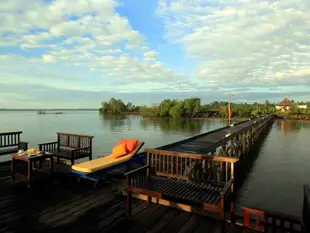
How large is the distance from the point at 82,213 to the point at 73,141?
466cm

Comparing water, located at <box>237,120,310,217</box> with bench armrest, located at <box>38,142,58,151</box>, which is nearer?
bench armrest, located at <box>38,142,58,151</box>

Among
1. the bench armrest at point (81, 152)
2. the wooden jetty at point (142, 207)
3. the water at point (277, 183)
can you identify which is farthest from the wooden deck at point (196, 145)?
the wooden jetty at point (142, 207)

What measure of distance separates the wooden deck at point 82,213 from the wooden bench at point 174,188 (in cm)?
25

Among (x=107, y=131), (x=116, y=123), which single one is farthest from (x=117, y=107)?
(x=107, y=131)

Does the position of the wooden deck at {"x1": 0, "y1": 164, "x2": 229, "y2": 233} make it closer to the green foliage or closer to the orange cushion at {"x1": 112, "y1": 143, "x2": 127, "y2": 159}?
the orange cushion at {"x1": 112, "y1": 143, "x2": 127, "y2": 159}

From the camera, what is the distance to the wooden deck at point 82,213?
3930 mm

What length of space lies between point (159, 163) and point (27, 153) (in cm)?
401

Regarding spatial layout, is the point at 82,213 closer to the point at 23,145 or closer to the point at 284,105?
the point at 23,145

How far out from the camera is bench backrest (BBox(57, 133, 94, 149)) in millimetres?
8406

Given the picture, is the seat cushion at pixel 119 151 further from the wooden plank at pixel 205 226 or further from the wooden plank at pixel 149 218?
the wooden plank at pixel 205 226

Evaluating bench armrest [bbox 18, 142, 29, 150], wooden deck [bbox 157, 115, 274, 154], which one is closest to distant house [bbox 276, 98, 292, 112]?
wooden deck [bbox 157, 115, 274, 154]

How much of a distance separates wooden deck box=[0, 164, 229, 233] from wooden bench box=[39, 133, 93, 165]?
78.6 inches

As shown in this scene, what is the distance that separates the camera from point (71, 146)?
28.4 ft

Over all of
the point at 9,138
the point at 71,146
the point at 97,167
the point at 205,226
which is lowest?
the point at 205,226
